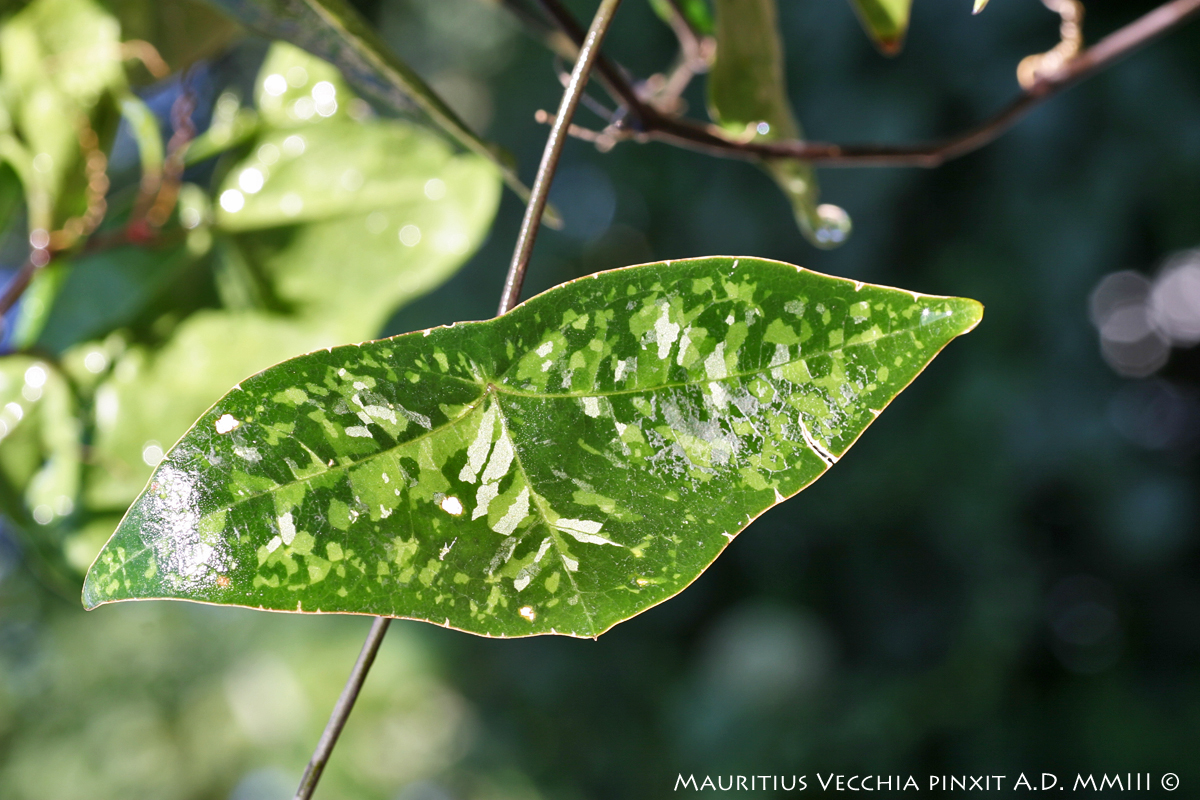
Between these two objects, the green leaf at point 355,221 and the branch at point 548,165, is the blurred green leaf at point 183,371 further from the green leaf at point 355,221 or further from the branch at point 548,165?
the branch at point 548,165

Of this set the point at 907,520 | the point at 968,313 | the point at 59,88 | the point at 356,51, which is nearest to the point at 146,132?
the point at 59,88

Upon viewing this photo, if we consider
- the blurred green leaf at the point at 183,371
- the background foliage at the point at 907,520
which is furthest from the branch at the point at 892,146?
the background foliage at the point at 907,520

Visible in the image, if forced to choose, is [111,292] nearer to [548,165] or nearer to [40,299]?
[40,299]

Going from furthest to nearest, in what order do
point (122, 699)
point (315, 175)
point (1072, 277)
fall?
point (122, 699) < point (1072, 277) < point (315, 175)

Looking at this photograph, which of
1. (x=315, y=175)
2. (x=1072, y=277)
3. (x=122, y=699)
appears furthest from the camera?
(x=122, y=699)

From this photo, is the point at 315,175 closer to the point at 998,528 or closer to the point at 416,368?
the point at 416,368

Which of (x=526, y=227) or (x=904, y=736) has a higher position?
(x=526, y=227)

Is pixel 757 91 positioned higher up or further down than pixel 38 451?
higher up

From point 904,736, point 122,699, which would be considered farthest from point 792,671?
point 122,699
